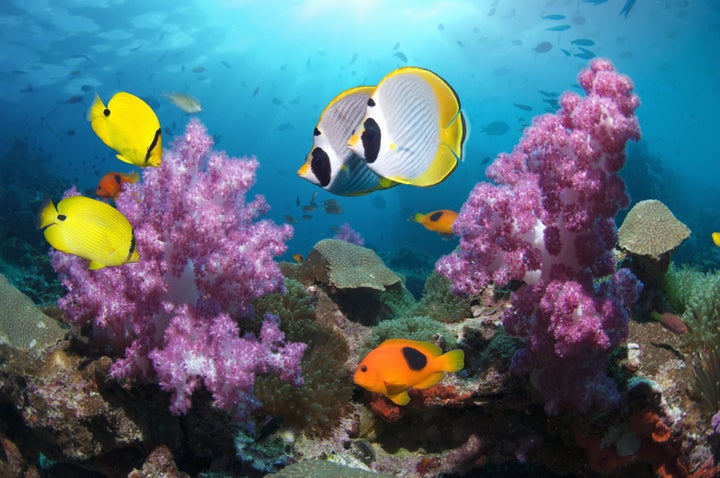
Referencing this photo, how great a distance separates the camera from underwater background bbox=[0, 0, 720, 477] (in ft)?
10.7

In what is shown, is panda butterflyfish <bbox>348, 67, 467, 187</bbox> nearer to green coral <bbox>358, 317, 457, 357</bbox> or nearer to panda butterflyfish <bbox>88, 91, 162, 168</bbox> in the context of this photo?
panda butterflyfish <bbox>88, 91, 162, 168</bbox>

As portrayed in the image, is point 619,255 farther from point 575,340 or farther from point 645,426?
point 575,340

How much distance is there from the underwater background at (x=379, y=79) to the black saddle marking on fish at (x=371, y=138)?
0.48m

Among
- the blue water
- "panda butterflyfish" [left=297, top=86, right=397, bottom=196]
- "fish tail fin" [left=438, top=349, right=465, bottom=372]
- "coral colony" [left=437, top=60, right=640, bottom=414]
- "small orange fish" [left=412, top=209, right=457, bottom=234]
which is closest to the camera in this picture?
"panda butterflyfish" [left=297, top=86, right=397, bottom=196]

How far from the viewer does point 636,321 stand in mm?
3547

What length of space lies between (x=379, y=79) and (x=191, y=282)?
33.7 meters

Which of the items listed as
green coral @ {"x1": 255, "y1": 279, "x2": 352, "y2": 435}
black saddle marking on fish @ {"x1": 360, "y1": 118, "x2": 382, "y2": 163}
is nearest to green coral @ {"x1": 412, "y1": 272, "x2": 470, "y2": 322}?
green coral @ {"x1": 255, "y1": 279, "x2": 352, "y2": 435}

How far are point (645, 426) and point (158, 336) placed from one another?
336 centimetres

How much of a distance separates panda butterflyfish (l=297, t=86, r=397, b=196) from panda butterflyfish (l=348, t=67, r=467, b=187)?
37cm

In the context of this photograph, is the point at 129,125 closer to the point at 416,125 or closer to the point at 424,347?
the point at 416,125

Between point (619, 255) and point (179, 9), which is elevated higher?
point (619, 255)

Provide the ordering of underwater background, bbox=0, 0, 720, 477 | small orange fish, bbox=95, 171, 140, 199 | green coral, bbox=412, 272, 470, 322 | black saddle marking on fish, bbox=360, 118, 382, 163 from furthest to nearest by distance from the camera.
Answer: small orange fish, bbox=95, 171, 140, 199 → green coral, bbox=412, 272, 470, 322 → underwater background, bbox=0, 0, 720, 477 → black saddle marking on fish, bbox=360, 118, 382, 163

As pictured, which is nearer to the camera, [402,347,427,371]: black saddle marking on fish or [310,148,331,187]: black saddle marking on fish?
[310,148,331,187]: black saddle marking on fish

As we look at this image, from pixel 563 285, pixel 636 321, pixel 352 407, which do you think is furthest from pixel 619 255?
pixel 352 407
